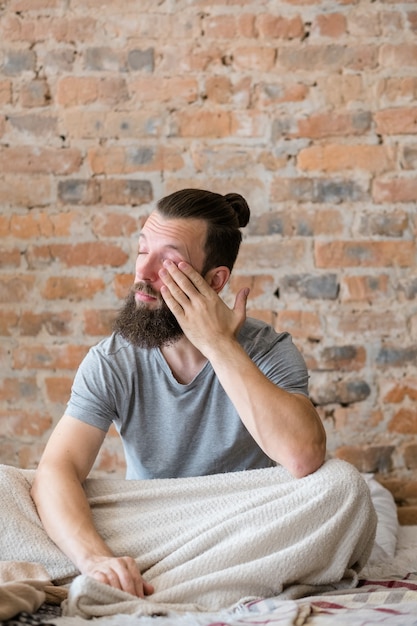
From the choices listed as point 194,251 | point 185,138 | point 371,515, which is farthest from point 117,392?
point 185,138

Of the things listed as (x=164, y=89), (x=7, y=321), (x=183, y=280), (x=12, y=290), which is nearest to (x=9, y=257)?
(x=12, y=290)

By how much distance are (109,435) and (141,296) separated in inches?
38.7

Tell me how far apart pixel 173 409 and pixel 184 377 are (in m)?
0.09

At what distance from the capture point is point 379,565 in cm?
204

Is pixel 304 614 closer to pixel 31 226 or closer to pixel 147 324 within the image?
pixel 147 324

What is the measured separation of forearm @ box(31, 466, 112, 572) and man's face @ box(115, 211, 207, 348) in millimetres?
367

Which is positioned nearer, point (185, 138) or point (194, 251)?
point (194, 251)

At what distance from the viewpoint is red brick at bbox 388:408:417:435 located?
2.82 metres

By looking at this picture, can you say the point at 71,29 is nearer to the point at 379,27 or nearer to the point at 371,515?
the point at 379,27

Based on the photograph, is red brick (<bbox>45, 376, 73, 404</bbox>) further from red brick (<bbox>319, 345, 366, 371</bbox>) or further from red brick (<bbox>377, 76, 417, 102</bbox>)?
red brick (<bbox>377, 76, 417, 102</bbox>)

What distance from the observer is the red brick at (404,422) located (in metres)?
2.82

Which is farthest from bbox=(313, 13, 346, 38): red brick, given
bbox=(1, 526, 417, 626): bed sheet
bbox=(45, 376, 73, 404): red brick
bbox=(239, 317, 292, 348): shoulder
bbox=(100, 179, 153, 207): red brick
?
bbox=(1, 526, 417, 626): bed sheet

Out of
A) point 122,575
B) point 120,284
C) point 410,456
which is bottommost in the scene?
point 410,456

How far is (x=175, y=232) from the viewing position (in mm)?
2000
